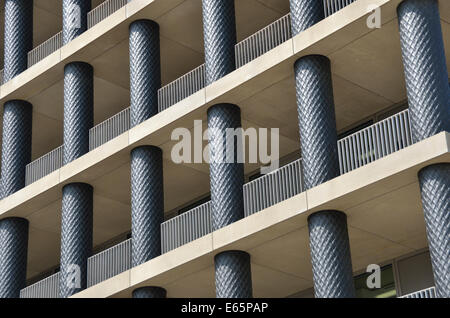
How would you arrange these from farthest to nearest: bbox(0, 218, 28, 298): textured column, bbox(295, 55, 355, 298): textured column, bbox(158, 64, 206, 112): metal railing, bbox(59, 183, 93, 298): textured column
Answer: bbox(0, 218, 28, 298): textured column < bbox(158, 64, 206, 112): metal railing < bbox(59, 183, 93, 298): textured column < bbox(295, 55, 355, 298): textured column

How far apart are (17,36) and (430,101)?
21590mm

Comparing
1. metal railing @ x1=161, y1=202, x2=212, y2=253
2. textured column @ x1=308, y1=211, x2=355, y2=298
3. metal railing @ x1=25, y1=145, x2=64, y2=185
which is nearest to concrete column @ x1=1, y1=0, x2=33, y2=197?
metal railing @ x1=25, y1=145, x2=64, y2=185

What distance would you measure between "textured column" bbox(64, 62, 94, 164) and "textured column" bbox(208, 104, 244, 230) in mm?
6781

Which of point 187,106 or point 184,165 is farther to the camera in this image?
point 184,165

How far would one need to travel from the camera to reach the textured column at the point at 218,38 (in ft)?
117

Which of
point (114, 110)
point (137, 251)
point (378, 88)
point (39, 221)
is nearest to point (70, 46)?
point (114, 110)

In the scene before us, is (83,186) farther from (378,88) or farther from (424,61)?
(424,61)

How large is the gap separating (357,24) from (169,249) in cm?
1002

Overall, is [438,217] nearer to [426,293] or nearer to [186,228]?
[426,293]

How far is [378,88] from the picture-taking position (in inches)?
1394

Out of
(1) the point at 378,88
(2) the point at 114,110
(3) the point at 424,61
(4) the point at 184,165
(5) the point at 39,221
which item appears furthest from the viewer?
(2) the point at 114,110

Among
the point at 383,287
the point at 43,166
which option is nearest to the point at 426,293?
the point at 383,287

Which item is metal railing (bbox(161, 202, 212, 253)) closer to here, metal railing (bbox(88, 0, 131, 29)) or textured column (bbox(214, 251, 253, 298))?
textured column (bbox(214, 251, 253, 298))

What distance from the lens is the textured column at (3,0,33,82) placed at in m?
44.2
